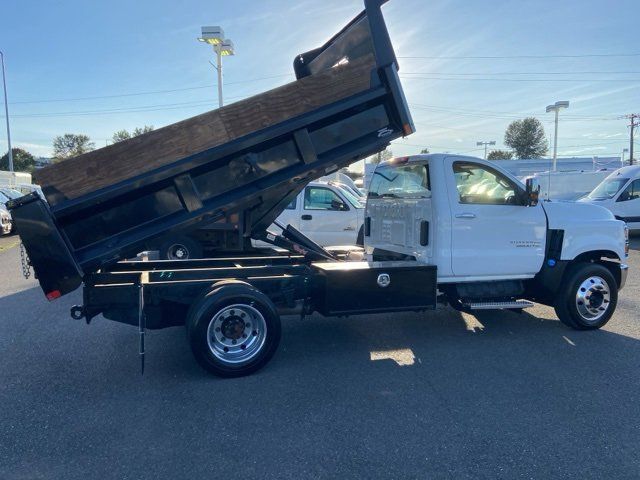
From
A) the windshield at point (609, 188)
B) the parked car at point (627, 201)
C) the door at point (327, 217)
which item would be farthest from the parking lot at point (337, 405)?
the windshield at point (609, 188)

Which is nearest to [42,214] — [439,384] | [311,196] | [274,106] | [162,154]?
[162,154]

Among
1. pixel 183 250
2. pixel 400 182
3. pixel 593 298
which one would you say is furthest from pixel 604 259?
pixel 183 250

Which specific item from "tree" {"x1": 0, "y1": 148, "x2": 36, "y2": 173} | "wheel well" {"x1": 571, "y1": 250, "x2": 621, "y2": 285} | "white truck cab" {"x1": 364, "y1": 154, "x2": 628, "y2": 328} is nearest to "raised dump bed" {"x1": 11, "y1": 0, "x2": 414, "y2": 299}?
"white truck cab" {"x1": 364, "y1": 154, "x2": 628, "y2": 328}

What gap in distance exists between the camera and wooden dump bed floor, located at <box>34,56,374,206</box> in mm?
4020

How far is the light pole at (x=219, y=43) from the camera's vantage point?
55.0 ft

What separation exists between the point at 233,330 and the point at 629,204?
50.5ft

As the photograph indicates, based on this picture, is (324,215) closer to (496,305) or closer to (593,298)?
(496,305)

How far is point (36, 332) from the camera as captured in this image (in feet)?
19.4

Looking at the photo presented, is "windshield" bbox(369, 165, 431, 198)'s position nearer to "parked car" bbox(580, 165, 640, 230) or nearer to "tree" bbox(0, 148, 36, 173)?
"parked car" bbox(580, 165, 640, 230)

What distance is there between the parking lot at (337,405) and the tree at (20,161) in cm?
7738

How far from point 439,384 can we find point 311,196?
20.1 feet

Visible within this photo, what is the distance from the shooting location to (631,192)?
611 inches

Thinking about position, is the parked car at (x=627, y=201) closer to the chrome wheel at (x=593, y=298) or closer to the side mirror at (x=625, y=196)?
the side mirror at (x=625, y=196)

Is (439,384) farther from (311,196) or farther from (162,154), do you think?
(311,196)
